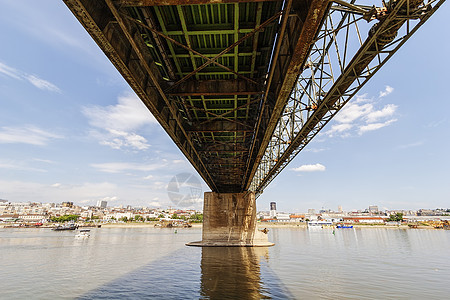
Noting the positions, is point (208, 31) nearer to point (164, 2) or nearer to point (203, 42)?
point (203, 42)

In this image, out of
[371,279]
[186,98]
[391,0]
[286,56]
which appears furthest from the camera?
[371,279]

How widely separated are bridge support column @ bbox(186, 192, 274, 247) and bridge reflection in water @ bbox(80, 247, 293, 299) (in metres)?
15.3

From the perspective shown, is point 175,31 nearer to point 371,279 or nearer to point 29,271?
point 371,279

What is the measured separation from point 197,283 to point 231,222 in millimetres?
23897

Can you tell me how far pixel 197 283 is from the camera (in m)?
18.3

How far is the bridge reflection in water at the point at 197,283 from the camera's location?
15.4 meters

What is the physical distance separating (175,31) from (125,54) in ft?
6.92

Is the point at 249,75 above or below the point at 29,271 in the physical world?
above

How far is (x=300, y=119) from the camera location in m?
16.0

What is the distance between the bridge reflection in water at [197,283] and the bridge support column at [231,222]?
15.3 m

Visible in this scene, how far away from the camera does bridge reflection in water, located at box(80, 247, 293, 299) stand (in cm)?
1539

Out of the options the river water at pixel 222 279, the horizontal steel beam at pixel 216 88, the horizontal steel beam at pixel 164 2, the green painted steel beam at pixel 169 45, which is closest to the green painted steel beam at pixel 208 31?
the green painted steel beam at pixel 169 45

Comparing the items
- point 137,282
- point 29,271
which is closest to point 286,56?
point 137,282

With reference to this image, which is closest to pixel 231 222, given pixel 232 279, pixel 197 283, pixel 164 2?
pixel 232 279
